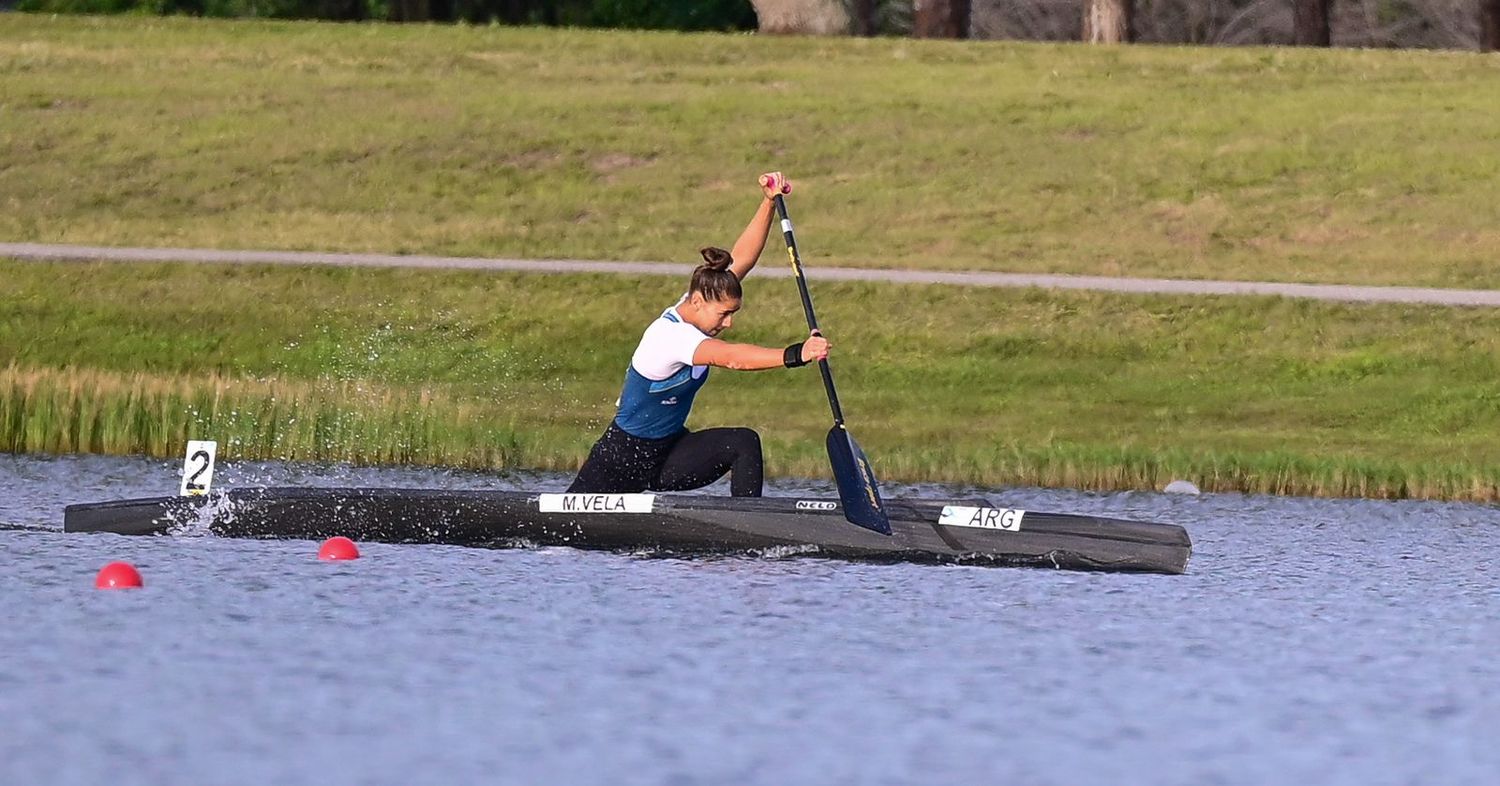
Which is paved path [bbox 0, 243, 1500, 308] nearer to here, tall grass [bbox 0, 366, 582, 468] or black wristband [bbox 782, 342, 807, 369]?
tall grass [bbox 0, 366, 582, 468]

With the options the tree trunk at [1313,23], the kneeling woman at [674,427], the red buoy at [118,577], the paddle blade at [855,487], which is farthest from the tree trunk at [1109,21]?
the red buoy at [118,577]

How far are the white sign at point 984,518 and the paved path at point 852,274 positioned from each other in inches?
520

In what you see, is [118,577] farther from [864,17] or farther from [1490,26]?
[864,17]

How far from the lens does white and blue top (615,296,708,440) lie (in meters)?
13.7

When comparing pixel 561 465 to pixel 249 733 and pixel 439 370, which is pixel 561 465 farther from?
pixel 249 733

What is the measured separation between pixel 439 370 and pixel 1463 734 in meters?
16.2

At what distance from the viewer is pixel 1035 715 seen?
1047 cm

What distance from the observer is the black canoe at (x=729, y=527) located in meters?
13.9

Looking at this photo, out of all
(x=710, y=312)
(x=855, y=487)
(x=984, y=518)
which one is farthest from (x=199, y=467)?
(x=984, y=518)

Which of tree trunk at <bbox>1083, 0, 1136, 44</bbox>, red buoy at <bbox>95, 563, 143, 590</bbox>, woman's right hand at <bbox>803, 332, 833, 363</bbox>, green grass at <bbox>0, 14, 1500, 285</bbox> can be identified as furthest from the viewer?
tree trunk at <bbox>1083, 0, 1136, 44</bbox>

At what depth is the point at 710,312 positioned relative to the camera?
1354 cm

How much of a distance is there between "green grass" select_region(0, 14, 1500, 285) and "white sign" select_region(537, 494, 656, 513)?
1509 cm

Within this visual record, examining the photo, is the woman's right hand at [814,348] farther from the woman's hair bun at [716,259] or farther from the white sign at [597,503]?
the white sign at [597,503]

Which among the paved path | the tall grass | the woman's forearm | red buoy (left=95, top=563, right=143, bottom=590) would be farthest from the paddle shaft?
the paved path
